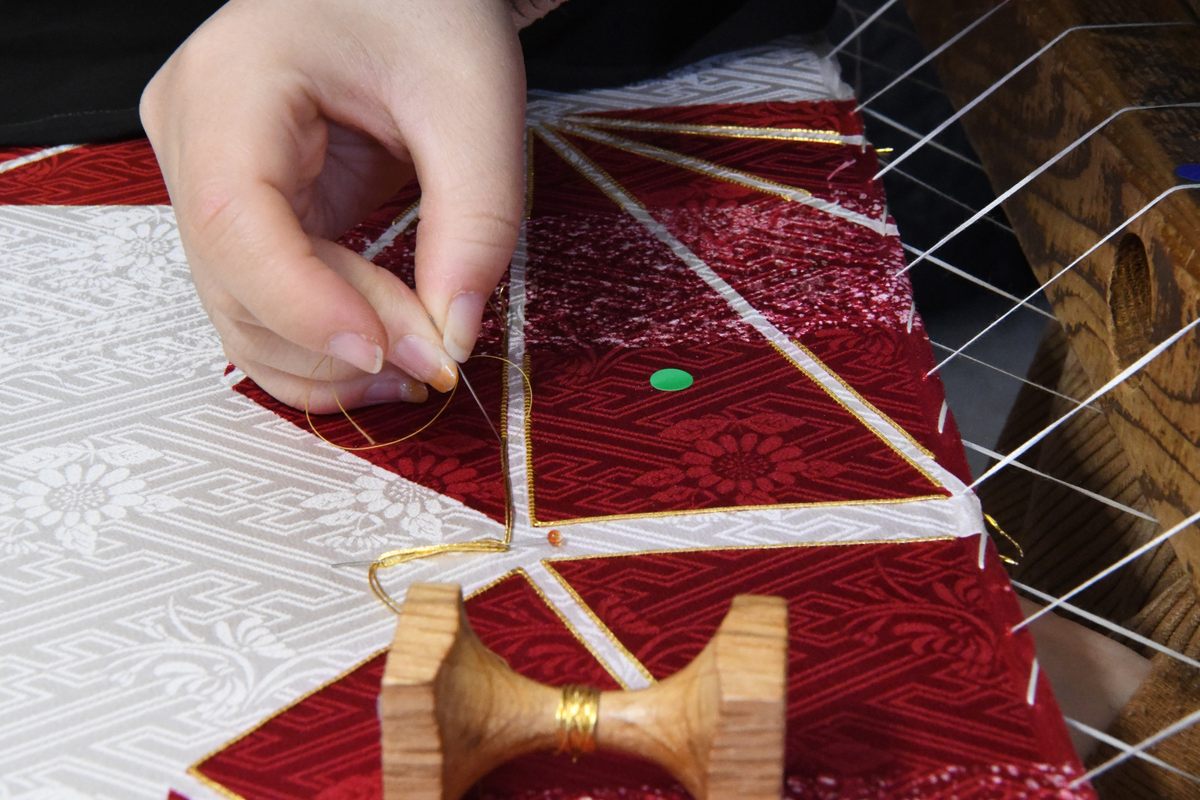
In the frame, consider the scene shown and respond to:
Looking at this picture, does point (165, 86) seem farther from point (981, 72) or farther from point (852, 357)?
point (981, 72)

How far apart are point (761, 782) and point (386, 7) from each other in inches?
20.2

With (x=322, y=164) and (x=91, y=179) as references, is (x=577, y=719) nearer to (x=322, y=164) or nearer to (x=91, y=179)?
(x=322, y=164)

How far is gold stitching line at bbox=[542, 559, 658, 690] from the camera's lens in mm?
592

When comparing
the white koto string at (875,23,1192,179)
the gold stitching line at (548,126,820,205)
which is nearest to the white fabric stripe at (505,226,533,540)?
the gold stitching line at (548,126,820,205)

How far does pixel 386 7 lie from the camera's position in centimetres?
75

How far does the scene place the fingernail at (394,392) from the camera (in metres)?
0.77

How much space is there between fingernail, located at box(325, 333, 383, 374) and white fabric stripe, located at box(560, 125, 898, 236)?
0.43 m

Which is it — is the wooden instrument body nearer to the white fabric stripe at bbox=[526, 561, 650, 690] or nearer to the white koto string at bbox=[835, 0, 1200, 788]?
Result: the white koto string at bbox=[835, 0, 1200, 788]

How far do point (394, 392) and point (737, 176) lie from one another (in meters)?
0.39

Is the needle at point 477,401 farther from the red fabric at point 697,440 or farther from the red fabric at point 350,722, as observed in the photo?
the red fabric at point 350,722

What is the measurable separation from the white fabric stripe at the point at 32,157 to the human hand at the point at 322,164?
Answer: 0.34 m

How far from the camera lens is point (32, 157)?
3.54ft

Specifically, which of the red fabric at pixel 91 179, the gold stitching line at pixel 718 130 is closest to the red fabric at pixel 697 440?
the gold stitching line at pixel 718 130

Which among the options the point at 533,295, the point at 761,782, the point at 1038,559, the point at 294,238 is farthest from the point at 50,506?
the point at 1038,559
